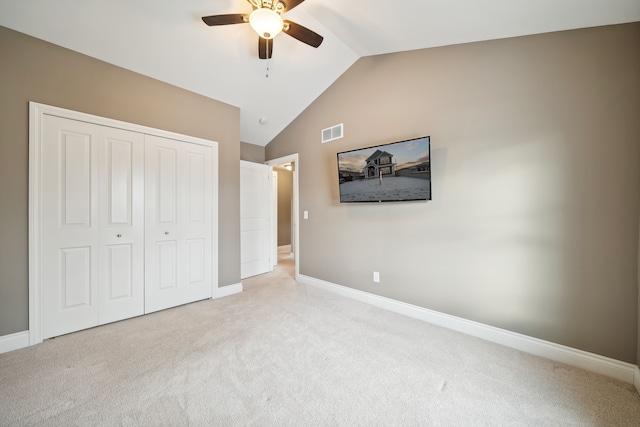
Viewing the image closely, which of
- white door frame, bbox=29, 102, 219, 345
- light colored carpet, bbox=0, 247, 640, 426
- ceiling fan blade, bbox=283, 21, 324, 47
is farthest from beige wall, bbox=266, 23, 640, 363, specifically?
white door frame, bbox=29, 102, 219, 345

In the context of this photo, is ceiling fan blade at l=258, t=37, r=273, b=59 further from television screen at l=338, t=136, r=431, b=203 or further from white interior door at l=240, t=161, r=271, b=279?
white interior door at l=240, t=161, r=271, b=279

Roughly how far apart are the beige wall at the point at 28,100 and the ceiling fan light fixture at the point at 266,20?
177 centimetres

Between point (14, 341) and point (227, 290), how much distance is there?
193 cm

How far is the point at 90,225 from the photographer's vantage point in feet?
8.18

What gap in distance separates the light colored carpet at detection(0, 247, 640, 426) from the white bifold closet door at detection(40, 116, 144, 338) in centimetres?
26

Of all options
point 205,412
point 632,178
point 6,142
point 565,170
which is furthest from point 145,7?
point 632,178

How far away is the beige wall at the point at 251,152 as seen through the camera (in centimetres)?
452

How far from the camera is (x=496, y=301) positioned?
2260 millimetres

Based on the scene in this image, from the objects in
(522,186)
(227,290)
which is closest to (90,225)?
(227,290)

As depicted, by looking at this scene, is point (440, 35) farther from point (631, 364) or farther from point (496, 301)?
point (631, 364)

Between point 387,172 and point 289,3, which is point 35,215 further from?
point 387,172

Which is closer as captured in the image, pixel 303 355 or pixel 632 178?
pixel 632 178

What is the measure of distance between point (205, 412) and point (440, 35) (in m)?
3.57

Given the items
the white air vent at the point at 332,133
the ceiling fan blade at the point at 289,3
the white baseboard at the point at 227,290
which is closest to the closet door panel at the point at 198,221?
the white baseboard at the point at 227,290
